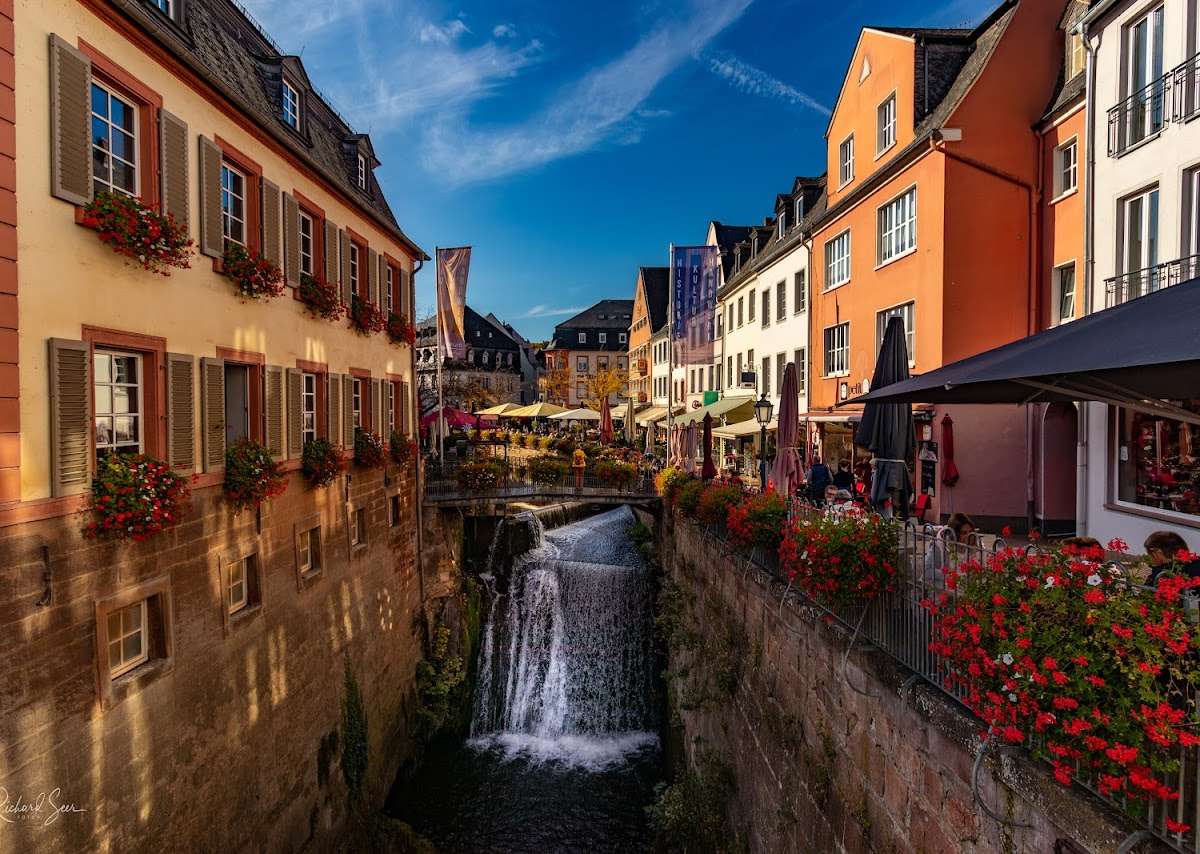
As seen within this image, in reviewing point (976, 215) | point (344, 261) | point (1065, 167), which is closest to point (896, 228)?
point (976, 215)

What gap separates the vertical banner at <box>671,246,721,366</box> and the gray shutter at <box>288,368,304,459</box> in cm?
1555

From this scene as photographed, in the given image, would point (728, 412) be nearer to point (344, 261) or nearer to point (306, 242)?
point (344, 261)

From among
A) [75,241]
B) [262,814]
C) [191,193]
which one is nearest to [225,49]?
[191,193]

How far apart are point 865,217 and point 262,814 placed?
61.8 ft

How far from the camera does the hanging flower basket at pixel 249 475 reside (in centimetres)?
898

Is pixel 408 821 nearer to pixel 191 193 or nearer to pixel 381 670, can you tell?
pixel 381 670

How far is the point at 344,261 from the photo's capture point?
13375mm

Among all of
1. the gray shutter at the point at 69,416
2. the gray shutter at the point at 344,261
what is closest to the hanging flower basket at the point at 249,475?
the gray shutter at the point at 69,416

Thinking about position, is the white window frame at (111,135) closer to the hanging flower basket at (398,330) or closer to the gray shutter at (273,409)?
the gray shutter at (273,409)

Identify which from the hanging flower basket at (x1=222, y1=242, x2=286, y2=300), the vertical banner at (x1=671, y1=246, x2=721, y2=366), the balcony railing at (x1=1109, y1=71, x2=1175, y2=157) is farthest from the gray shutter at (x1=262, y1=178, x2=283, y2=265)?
A: the vertical banner at (x1=671, y1=246, x2=721, y2=366)

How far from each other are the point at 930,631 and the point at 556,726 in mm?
14489

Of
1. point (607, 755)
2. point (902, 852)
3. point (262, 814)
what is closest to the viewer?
point (902, 852)

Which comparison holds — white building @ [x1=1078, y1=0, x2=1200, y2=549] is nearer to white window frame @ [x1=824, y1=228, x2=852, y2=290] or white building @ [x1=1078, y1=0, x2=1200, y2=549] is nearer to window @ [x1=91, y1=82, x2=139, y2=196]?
white window frame @ [x1=824, y1=228, x2=852, y2=290]

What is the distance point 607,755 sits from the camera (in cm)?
1667
